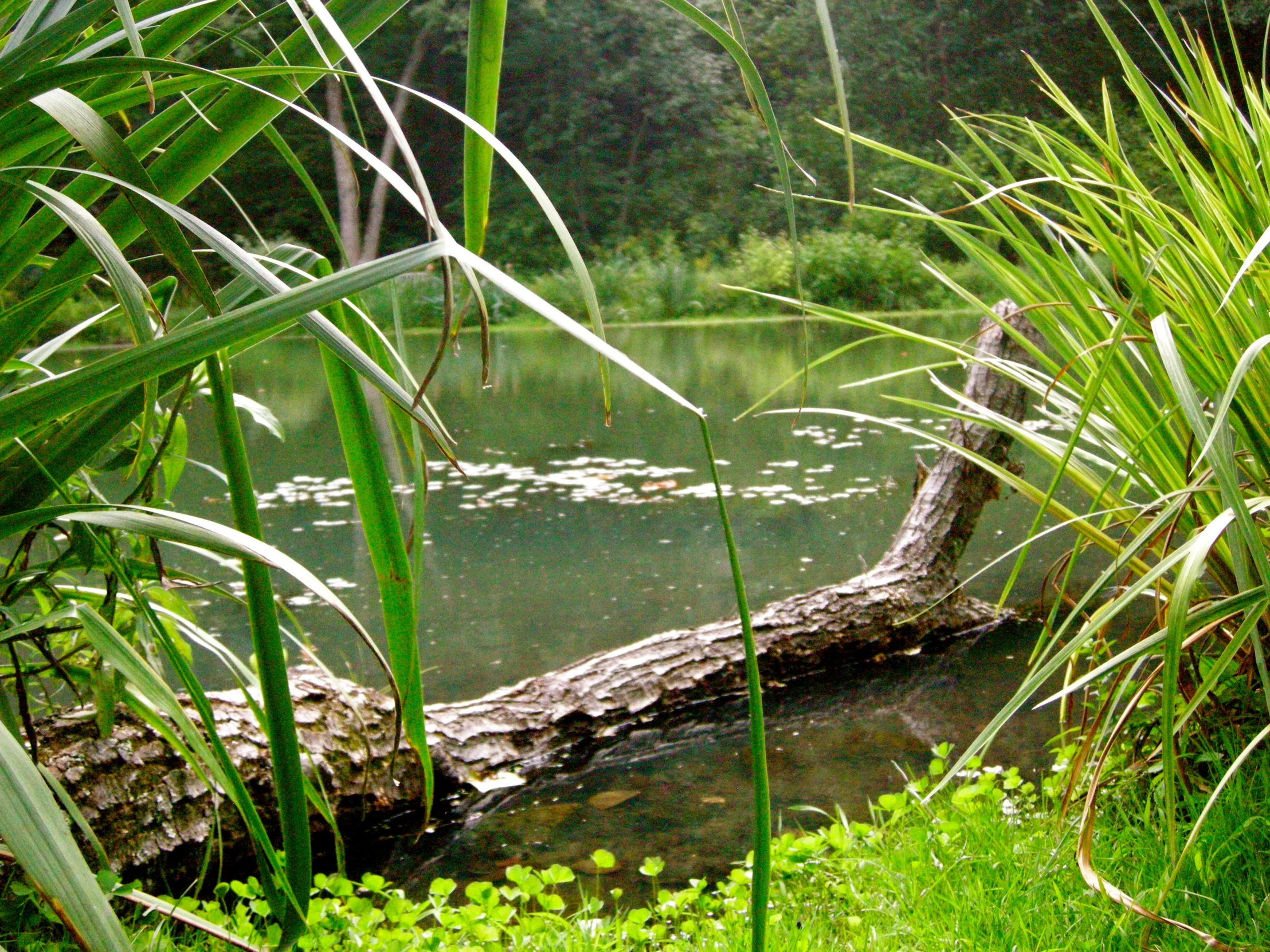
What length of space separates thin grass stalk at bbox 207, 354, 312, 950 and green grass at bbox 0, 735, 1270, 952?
575 mm

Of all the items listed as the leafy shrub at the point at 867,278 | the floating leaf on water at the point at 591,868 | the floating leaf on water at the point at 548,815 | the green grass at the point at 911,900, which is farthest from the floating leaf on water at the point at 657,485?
the leafy shrub at the point at 867,278

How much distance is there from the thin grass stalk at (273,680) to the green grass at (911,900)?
0.57 meters

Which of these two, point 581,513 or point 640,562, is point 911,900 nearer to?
point 640,562

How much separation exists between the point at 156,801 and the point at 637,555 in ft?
6.78

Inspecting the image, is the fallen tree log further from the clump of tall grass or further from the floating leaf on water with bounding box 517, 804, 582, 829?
the clump of tall grass

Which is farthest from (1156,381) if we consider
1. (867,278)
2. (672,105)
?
(672,105)

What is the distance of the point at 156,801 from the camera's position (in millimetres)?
1458

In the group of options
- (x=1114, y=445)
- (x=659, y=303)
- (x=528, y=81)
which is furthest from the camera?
(x=528, y=81)

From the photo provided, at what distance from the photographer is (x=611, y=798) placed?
1.93m

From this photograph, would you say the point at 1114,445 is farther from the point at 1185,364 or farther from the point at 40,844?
the point at 40,844

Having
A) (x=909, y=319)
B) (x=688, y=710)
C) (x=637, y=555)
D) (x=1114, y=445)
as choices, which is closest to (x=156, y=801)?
(x=688, y=710)

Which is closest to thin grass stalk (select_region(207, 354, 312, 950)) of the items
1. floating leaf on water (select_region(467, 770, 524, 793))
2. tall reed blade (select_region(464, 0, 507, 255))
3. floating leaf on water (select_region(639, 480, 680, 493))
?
tall reed blade (select_region(464, 0, 507, 255))

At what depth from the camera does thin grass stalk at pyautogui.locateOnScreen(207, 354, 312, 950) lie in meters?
0.57

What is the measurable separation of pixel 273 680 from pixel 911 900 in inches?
37.6
